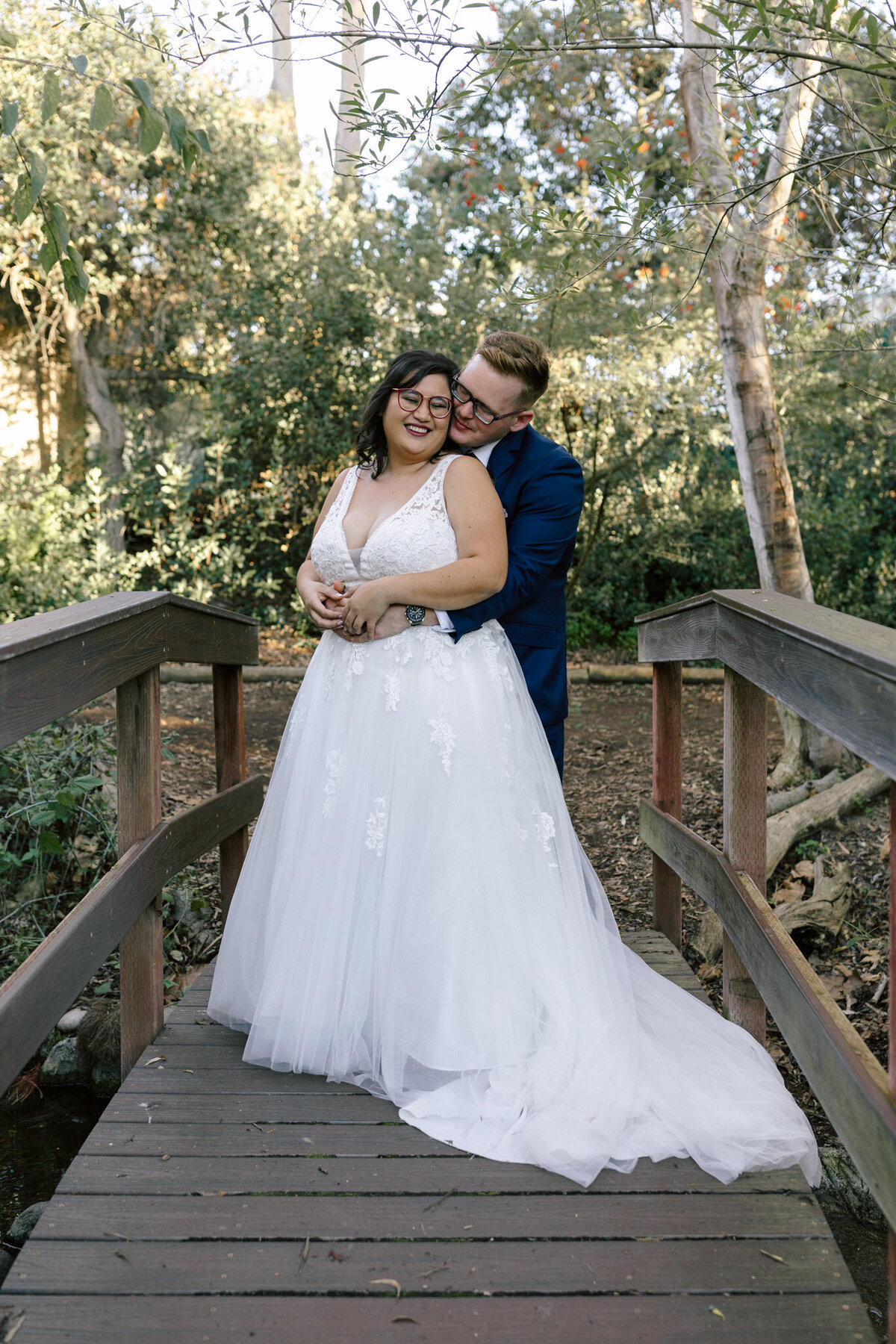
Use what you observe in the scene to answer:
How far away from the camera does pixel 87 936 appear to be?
7.43 feet

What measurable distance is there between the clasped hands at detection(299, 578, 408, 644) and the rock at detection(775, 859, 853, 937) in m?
2.41

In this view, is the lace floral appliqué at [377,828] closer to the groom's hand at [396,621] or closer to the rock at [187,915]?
the groom's hand at [396,621]

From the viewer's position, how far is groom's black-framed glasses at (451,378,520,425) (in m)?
2.91

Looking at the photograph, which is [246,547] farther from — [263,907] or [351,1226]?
[351,1226]

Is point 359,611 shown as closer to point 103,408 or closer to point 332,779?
point 332,779

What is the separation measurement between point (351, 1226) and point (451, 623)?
1.40 metres

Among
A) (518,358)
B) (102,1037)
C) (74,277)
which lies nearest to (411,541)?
(518,358)

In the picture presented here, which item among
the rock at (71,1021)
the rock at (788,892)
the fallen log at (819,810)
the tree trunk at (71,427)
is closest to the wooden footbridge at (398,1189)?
the rock at (71,1021)

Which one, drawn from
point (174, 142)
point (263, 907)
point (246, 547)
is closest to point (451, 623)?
point (263, 907)

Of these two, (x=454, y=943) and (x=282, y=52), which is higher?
(x=282, y=52)

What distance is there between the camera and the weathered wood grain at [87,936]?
189 cm

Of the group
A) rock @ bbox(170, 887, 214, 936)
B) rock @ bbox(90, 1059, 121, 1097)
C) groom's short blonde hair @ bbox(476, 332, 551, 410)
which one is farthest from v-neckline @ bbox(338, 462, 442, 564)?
rock @ bbox(170, 887, 214, 936)

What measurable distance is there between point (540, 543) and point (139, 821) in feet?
4.31

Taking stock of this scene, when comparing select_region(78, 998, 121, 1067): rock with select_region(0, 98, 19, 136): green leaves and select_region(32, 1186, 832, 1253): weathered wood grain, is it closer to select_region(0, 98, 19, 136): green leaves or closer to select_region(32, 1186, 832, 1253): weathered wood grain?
select_region(32, 1186, 832, 1253): weathered wood grain
